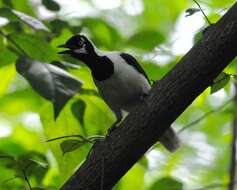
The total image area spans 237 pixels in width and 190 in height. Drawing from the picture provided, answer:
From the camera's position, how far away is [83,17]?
11.0 ft

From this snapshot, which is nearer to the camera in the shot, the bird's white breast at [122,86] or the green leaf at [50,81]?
the green leaf at [50,81]

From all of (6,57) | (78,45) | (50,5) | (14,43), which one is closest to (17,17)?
(14,43)

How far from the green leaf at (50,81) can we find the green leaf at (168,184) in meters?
0.83

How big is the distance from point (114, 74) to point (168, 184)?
593mm

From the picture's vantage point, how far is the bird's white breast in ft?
9.57

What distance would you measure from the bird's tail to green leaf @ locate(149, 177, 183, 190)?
726mm

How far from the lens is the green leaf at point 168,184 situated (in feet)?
9.02

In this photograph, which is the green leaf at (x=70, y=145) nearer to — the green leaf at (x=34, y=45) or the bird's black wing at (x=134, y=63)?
the green leaf at (x=34, y=45)

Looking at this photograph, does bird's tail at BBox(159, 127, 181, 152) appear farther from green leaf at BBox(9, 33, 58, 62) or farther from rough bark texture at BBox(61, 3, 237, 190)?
rough bark texture at BBox(61, 3, 237, 190)

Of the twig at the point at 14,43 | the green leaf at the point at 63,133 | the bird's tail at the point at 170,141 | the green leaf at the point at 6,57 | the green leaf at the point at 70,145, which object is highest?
the twig at the point at 14,43

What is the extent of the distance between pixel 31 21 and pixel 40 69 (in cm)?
35

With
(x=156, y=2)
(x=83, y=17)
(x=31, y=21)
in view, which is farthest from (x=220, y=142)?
(x=31, y=21)

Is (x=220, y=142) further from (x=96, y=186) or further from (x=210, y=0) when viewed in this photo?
(x=96, y=186)

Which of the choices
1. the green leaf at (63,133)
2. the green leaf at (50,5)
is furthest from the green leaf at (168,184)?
the green leaf at (50,5)
